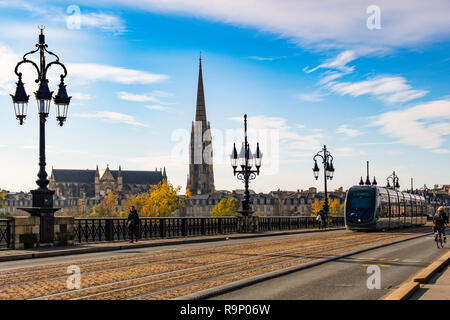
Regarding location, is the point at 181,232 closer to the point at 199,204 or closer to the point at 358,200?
the point at 358,200

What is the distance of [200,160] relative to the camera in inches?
7106

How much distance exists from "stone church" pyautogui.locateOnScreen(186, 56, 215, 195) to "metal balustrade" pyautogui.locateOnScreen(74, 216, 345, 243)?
13474 centimetres

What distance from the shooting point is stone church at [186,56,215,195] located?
176 m

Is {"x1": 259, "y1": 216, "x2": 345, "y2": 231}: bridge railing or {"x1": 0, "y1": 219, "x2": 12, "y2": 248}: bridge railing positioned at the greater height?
{"x1": 0, "y1": 219, "x2": 12, "y2": 248}: bridge railing

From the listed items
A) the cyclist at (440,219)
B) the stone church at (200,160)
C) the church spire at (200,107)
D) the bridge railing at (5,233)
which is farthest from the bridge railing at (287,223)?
the stone church at (200,160)

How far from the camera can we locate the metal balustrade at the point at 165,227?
73.2 ft

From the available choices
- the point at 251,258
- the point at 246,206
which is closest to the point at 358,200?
the point at 246,206

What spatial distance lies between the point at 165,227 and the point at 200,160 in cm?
15353

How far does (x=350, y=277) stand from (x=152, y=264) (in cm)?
493

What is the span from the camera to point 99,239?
23.0 m

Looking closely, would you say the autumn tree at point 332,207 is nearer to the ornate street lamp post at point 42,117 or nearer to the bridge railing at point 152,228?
the bridge railing at point 152,228

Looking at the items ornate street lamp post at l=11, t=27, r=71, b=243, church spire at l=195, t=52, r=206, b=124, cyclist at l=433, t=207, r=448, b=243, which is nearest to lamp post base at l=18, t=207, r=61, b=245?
ornate street lamp post at l=11, t=27, r=71, b=243

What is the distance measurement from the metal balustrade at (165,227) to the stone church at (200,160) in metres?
135

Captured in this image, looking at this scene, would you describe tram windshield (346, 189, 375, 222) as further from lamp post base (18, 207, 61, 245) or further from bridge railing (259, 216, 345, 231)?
lamp post base (18, 207, 61, 245)
